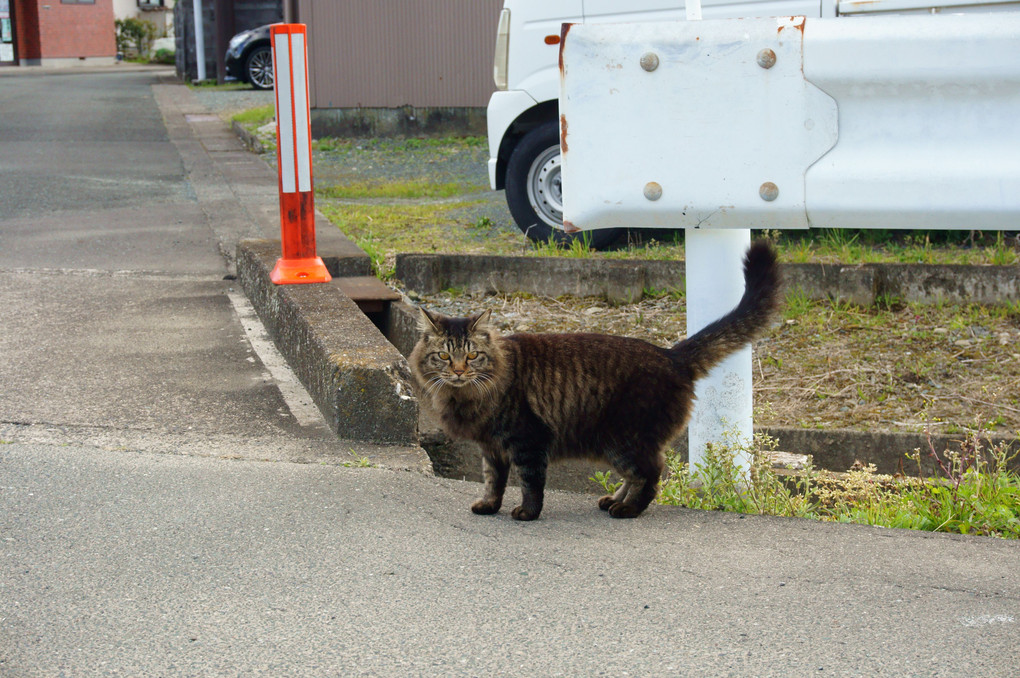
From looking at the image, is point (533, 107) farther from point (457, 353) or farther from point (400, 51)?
point (400, 51)

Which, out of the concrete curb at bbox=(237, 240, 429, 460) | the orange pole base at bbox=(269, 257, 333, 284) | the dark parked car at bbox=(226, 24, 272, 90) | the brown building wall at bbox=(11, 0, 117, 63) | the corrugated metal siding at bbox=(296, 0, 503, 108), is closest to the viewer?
the concrete curb at bbox=(237, 240, 429, 460)

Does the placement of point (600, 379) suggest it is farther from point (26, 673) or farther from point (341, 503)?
point (26, 673)

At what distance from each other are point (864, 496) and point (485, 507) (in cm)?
128

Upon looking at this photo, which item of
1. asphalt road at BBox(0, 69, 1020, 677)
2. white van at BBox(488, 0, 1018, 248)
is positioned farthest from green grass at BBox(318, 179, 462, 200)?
asphalt road at BBox(0, 69, 1020, 677)

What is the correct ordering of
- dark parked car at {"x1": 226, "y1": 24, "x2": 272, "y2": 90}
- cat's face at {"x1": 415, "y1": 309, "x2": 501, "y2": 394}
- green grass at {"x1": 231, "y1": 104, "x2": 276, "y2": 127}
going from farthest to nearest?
1. dark parked car at {"x1": 226, "y1": 24, "x2": 272, "y2": 90}
2. green grass at {"x1": 231, "y1": 104, "x2": 276, "y2": 127}
3. cat's face at {"x1": 415, "y1": 309, "x2": 501, "y2": 394}

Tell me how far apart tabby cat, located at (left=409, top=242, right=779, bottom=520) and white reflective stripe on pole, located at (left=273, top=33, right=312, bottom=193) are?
210 centimetres

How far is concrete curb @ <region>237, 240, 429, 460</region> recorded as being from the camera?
12.3 ft

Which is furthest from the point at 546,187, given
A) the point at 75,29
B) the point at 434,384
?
the point at 75,29

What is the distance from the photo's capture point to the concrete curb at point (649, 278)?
5.75 m

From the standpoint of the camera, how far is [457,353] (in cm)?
339

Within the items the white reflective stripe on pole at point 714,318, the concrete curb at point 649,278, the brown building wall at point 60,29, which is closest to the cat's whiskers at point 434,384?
Answer: the white reflective stripe on pole at point 714,318

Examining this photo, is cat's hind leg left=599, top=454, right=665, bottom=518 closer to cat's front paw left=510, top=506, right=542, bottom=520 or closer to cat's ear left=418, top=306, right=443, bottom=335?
cat's front paw left=510, top=506, right=542, bottom=520

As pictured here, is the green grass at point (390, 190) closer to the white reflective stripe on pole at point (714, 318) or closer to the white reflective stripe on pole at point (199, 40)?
the white reflective stripe on pole at point (714, 318)

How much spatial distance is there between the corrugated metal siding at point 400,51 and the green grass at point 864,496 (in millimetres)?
11575
